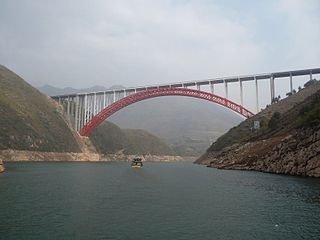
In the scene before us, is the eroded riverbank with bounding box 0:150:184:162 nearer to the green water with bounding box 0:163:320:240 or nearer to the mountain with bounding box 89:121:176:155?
the mountain with bounding box 89:121:176:155

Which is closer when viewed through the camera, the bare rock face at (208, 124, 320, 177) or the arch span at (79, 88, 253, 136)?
the bare rock face at (208, 124, 320, 177)

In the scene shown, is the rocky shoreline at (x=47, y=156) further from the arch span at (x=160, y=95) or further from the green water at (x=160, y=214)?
the green water at (x=160, y=214)

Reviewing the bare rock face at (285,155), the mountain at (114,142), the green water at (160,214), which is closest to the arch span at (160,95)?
the bare rock face at (285,155)

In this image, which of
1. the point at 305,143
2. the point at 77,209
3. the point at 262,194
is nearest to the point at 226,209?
the point at 262,194

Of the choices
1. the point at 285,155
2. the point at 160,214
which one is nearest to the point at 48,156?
the point at 285,155

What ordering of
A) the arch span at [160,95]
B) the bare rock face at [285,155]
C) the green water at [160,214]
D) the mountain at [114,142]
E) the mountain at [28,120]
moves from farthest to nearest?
the mountain at [114,142], the mountain at [28,120], the arch span at [160,95], the bare rock face at [285,155], the green water at [160,214]

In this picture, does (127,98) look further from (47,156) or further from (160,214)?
(160,214)

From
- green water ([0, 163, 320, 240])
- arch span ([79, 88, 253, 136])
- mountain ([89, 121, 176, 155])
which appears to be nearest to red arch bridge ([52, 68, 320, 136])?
arch span ([79, 88, 253, 136])
